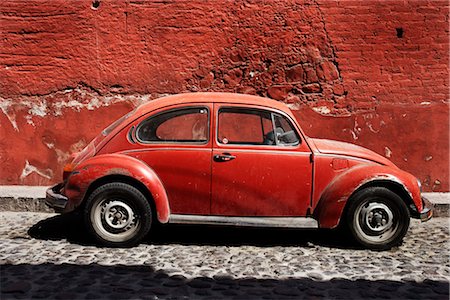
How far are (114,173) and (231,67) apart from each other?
126 inches

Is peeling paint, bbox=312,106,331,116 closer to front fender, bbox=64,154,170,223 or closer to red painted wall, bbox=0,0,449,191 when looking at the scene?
red painted wall, bbox=0,0,449,191

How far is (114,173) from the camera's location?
15.7 ft

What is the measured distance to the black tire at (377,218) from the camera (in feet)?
15.9

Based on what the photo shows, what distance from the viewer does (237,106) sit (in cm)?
506

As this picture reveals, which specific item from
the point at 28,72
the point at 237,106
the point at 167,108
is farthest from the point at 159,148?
the point at 28,72

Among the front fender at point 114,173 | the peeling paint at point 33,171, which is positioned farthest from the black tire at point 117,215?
the peeling paint at point 33,171

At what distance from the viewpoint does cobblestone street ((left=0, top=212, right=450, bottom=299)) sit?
147 inches

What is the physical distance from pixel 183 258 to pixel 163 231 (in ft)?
3.44

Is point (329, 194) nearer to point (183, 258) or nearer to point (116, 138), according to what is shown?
point (183, 258)

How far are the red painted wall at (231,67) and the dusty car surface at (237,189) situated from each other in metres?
2.41

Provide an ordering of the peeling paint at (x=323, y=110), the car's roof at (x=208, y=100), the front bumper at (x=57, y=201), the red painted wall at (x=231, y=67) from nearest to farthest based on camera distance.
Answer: the front bumper at (x=57, y=201) → the car's roof at (x=208, y=100) → the red painted wall at (x=231, y=67) → the peeling paint at (x=323, y=110)

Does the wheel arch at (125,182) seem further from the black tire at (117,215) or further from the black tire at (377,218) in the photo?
the black tire at (377,218)

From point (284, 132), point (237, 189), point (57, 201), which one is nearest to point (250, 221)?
point (237, 189)

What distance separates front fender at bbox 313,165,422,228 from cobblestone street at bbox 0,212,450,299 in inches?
14.5
